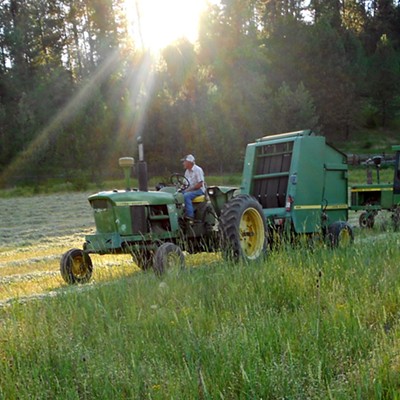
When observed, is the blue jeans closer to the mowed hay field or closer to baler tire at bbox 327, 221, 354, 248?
the mowed hay field

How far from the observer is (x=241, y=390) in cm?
314

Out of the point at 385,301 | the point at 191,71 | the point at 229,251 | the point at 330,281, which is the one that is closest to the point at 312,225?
the point at 229,251

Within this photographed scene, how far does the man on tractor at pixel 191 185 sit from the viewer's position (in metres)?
9.01

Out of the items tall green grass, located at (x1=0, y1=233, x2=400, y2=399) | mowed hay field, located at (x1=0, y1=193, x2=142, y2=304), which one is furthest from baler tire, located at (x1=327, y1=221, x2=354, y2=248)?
tall green grass, located at (x1=0, y1=233, x2=400, y2=399)

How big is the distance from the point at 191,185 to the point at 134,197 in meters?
0.98

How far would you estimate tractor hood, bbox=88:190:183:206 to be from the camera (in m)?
8.55

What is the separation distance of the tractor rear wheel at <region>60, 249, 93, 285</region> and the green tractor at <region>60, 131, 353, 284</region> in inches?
0.6

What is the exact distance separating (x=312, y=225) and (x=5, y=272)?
5.47 m

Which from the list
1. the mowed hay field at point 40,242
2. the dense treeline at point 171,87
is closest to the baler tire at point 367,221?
the mowed hay field at point 40,242

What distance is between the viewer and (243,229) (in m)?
8.52

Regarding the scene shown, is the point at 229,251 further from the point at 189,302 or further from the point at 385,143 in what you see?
the point at 385,143

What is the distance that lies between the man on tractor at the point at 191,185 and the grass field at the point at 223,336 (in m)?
2.64

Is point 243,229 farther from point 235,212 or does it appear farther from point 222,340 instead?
point 222,340

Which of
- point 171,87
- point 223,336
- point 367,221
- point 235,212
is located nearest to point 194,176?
point 235,212
